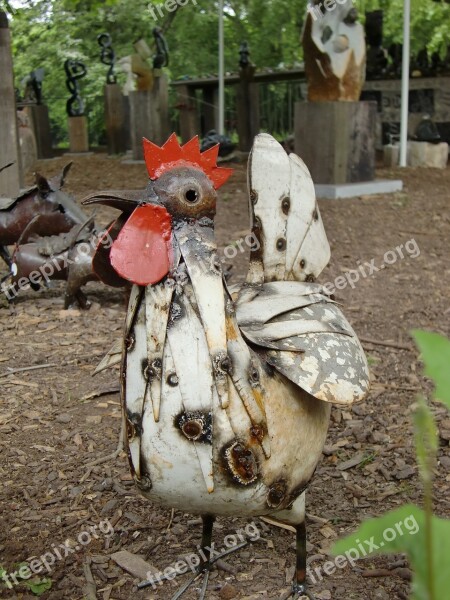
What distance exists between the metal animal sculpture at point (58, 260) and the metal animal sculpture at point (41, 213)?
343 mm

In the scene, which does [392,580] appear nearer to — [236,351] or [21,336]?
[236,351]

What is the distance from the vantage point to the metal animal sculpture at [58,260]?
4984mm

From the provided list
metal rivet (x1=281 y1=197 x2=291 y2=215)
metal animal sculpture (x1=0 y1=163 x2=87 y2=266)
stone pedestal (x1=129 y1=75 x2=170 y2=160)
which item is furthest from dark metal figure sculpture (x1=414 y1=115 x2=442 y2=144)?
metal rivet (x1=281 y1=197 x2=291 y2=215)

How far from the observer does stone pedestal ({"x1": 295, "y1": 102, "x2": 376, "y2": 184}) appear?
8.40 m

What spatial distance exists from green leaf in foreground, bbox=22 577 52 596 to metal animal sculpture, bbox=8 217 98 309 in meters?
2.73

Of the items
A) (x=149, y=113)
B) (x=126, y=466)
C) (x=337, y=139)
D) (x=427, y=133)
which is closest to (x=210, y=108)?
(x=149, y=113)

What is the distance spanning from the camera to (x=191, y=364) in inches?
70.2

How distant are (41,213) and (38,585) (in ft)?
11.5

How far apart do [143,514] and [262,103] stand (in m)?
15.3

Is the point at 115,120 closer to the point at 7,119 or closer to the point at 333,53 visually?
the point at 333,53

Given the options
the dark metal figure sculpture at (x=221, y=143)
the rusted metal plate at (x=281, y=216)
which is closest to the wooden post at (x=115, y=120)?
the dark metal figure sculpture at (x=221, y=143)

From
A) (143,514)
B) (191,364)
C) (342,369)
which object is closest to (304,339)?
(342,369)

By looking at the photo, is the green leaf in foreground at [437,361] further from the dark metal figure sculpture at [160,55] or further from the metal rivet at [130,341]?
the dark metal figure sculpture at [160,55]

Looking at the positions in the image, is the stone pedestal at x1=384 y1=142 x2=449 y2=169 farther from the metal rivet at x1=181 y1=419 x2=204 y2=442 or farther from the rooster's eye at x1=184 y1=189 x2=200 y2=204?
the metal rivet at x1=181 y1=419 x2=204 y2=442
